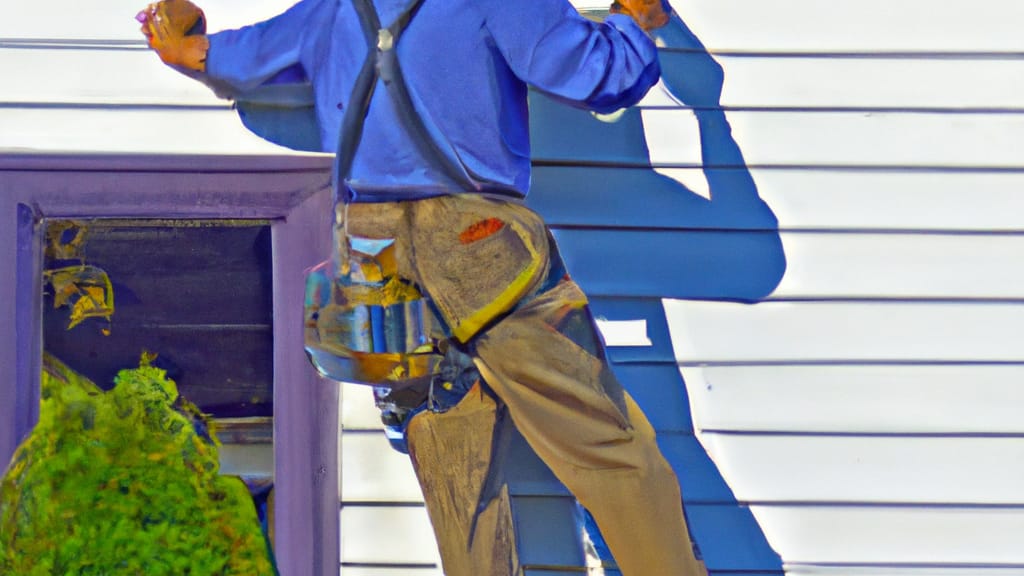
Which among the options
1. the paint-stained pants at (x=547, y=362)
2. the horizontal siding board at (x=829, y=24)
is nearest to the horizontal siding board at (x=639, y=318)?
the paint-stained pants at (x=547, y=362)

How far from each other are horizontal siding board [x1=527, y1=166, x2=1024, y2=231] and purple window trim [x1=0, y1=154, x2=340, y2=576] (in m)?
0.60

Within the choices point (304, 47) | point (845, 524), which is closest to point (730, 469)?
point (845, 524)

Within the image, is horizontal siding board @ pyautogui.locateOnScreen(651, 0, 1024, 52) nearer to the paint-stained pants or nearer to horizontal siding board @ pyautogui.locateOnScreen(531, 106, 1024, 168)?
horizontal siding board @ pyautogui.locateOnScreen(531, 106, 1024, 168)

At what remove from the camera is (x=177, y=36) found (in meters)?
2.66

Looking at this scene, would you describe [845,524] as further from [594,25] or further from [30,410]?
[30,410]

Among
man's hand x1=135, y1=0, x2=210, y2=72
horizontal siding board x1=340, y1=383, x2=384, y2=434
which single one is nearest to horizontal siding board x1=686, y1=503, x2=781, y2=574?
horizontal siding board x1=340, y1=383, x2=384, y2=434

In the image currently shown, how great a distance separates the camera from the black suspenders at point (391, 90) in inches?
91.0

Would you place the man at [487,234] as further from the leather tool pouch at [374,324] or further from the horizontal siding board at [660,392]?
the horizontal siding board at [660,392]

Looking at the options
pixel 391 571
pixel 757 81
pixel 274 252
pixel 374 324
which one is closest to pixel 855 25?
pixel 757 81

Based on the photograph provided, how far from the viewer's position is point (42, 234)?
278 cm

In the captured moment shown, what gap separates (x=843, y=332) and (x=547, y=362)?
87 centimetres

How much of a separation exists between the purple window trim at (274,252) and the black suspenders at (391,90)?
434 millimetres

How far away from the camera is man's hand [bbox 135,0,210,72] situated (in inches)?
105

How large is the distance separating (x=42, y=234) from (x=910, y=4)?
2153mm
